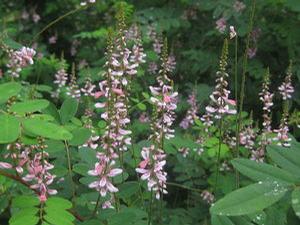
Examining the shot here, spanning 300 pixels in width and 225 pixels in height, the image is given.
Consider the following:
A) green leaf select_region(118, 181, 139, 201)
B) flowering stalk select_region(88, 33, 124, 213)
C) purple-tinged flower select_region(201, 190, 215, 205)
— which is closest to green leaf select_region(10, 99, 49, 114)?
flowering stalk select_region(88, 33, 124, 213)

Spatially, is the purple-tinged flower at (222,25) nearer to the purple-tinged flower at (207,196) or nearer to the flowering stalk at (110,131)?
the purple-tinged flower at (207,196)

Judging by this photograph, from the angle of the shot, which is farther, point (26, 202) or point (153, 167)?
point (153, 167)

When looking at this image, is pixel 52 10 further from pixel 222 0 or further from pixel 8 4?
pixel 222 0

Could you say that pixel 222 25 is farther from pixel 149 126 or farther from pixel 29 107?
pixel 29 107

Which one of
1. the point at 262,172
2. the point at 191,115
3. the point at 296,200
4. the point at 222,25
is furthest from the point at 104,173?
the point at 222,25

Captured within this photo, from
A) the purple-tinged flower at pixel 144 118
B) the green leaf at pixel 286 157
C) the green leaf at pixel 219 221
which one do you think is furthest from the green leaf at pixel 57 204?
the purple-tinged flower at pixel 144 118

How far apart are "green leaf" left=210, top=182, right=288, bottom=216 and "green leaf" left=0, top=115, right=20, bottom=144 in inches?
23.4

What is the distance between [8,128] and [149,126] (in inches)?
81.2

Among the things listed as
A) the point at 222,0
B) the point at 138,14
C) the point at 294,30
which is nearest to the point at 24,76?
the point at 138,14

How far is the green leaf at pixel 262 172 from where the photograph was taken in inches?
50.1

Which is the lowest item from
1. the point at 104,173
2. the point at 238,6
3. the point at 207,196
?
the point at 207,196

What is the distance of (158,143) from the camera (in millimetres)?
1907

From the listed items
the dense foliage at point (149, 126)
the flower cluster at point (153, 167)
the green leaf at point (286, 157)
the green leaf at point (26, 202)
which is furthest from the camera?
the flower cluster at point (153, 167)

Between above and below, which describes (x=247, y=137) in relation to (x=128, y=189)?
below
